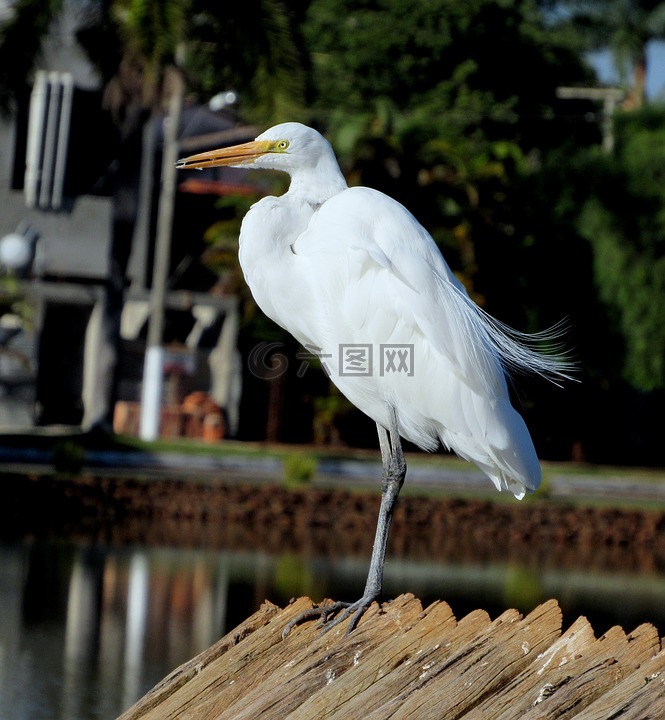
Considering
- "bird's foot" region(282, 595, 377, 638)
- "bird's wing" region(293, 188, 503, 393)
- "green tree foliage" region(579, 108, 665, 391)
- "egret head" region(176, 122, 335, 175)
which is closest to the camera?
"bird's foot" region(282, 595, 377, 638)

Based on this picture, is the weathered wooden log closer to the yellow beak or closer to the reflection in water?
the yellow beak

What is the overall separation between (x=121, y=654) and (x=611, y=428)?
1997 centimetres

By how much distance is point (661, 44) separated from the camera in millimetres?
32688

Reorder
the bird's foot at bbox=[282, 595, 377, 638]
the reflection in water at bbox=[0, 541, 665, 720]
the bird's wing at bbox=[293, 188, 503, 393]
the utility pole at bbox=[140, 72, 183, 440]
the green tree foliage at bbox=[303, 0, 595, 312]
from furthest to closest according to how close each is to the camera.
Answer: the green tree foliage at bbox=[303, 0, 595, 312]
the utility pole at bbox=[140, 72, 183, 440]
the reflection in water at bbox=[0, 541, 665, 720]
the bird's wing at bbox=[293, 188, 503, 393]
the bird's foot at bbox=[282, 595, 377, 638]

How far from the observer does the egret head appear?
4.31 metres

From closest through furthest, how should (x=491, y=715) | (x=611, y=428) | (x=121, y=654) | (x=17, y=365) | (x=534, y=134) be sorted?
(x=491, y=715) → (x=121, y=654) → (x=17, y=365) → (x=611, y=428) → (x=534, y=134)

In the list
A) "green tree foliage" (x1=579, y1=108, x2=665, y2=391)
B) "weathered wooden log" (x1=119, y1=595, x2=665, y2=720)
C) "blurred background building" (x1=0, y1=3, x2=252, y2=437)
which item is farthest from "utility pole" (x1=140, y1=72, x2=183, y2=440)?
"weathered wooden log" (x1=119, y1=595, x2=665, y2=720)

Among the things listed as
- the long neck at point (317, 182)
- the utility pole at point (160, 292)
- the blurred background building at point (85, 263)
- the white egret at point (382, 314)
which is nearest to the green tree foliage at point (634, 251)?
the blurred background building at point (85, 263)

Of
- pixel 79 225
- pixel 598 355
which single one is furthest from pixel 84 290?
pixel 598 355

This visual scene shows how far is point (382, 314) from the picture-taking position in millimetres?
4105

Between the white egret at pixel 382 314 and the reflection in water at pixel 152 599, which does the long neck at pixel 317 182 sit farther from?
the reflection in water at pixel 152 599

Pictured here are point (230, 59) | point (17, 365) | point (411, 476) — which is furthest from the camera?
point (17, 365)

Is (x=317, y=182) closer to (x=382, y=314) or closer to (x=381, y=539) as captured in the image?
(x=382, y=314)

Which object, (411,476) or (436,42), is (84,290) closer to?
(411,476)
